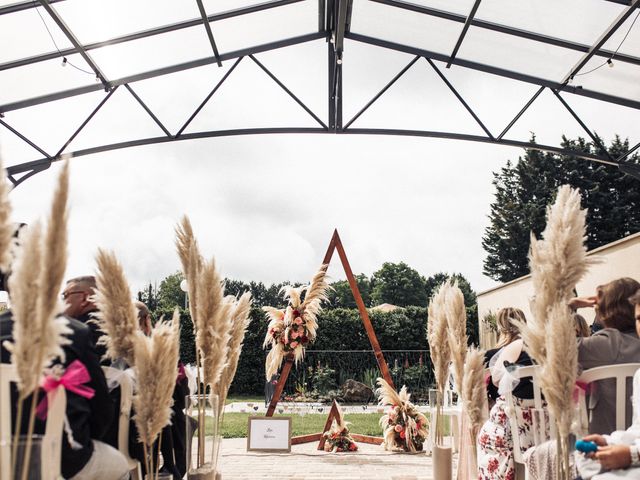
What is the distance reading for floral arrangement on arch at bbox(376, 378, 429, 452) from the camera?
607cm

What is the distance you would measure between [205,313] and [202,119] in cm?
557

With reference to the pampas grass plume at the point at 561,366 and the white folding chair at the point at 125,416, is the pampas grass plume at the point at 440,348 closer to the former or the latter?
the pampas grass plume at the point at 561,366

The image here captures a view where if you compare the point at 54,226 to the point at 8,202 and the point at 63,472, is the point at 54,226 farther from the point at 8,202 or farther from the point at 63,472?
the point at 63,472

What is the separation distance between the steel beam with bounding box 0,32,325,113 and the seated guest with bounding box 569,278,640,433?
16.4 ft

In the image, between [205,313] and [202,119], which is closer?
[205,313]

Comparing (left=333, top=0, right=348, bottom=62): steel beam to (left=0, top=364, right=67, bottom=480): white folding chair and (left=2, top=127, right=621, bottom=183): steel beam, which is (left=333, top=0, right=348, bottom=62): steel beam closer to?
(left=2, top=127, right=621, bottom=183): steel beam

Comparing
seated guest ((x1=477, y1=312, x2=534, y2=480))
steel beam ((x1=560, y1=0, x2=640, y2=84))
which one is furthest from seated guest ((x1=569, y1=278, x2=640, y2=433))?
steel beam ((x1=560, y1=0, x2=640, y2=84))

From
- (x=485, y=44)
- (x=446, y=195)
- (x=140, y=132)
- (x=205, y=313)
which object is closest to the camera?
(x=205, y=313)

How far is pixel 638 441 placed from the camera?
195 cm

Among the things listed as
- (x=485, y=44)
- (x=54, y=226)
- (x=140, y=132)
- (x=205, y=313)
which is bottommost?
Answer: (x=205, y=313)

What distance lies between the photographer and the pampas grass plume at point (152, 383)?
171 cm

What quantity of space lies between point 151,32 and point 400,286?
158ft

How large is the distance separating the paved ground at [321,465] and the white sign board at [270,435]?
8cm

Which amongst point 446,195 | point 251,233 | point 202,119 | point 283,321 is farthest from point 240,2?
point 251,233
